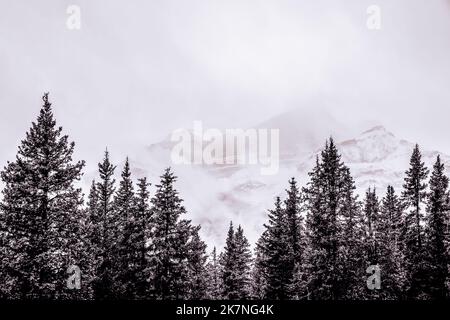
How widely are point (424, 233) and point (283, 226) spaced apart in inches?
458

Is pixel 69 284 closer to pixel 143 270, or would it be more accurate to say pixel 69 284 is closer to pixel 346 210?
pixel 143 270

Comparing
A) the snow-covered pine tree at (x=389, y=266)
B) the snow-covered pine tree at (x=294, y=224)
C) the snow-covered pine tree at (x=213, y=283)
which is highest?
the snow-covered pine tree at (x=294, y=224)

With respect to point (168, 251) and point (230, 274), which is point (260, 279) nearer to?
point (230, 274)

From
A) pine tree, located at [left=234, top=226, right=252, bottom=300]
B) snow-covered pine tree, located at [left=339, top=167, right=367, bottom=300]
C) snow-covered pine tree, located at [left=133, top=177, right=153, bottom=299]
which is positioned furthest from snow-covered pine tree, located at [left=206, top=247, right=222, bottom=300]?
snow-covered pine tree, located at [left=339, top=167, right=367, bottom=300]

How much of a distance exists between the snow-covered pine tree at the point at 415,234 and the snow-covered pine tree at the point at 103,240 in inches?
959

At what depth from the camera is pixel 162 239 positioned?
33406mm

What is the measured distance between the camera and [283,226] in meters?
38.0

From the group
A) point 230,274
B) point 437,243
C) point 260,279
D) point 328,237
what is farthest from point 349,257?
point 260,279

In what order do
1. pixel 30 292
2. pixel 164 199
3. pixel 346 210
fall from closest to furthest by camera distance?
pixel 30 292, pixel 346 210, pixel 164 199

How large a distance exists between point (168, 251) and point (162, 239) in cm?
97

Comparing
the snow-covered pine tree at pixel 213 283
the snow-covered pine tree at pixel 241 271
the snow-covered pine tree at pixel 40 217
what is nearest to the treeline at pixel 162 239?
the snow-covered pine tree at pixel 40 217

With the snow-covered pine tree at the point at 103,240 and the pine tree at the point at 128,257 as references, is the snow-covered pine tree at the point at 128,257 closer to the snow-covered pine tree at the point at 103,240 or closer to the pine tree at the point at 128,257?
the pine tree at the point at 128,257

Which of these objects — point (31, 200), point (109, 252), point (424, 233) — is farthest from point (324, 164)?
point (31, 200)

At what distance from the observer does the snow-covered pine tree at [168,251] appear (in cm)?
3325
